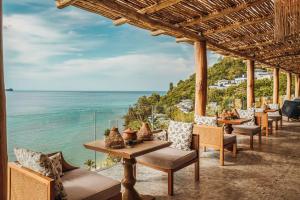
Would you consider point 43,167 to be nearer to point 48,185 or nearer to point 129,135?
point 48,185

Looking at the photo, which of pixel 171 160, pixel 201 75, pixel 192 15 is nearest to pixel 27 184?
pixel 171 160

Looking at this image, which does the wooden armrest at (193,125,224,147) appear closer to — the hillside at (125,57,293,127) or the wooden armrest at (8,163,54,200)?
the wooden armrest at (8,163,54,200)

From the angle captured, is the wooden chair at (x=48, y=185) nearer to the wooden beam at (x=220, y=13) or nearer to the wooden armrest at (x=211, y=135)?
the wooden armrest at (x=211, y=135)

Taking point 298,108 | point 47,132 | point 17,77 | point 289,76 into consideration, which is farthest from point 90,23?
point 47,132

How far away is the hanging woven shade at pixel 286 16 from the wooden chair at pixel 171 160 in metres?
2.06

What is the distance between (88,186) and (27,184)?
0.58m

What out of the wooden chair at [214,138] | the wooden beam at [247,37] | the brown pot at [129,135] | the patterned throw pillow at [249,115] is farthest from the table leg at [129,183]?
the wooden beam at [247,37]

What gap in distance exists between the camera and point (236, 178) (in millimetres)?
4094

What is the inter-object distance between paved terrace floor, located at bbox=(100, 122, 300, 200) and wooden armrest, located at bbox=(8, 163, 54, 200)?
5.62 feet

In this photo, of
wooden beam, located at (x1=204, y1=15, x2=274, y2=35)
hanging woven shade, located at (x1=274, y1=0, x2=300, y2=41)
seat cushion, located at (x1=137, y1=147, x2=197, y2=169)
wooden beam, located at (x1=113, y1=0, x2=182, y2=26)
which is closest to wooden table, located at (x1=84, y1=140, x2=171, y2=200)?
seat cushion, located at (x1=137, y1=147, x2=197, y2=169)

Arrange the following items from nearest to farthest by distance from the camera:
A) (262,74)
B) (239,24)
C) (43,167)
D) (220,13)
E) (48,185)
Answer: (48,185) < (43,167) < (220,13) < (239,24) < (262,74)

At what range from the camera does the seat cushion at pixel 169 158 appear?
3504mm

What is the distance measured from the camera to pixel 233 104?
37.2ft

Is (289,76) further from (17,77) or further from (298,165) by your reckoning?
(17,77)
